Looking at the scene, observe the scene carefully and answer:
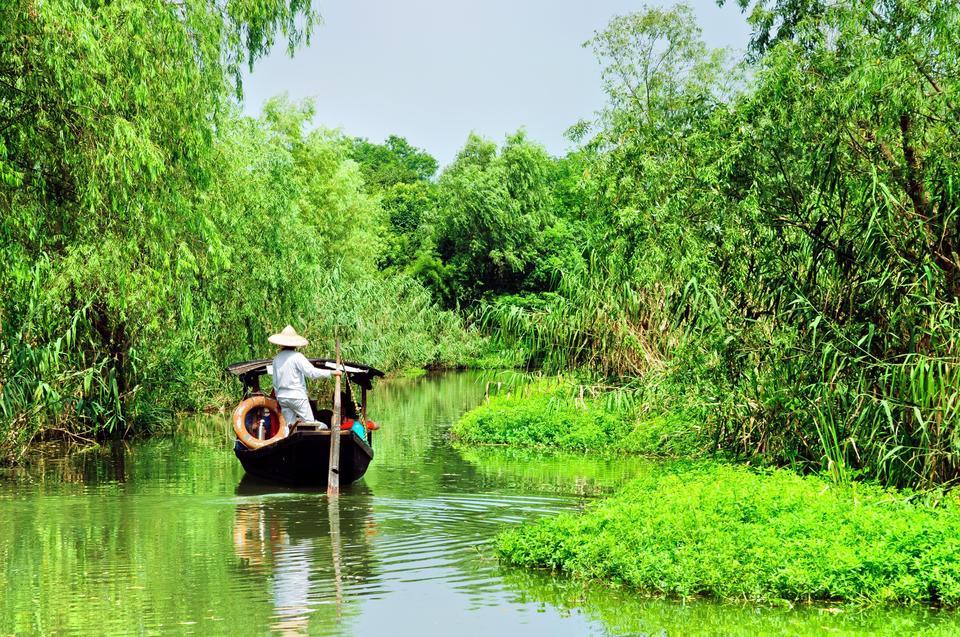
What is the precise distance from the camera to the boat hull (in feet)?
48.8

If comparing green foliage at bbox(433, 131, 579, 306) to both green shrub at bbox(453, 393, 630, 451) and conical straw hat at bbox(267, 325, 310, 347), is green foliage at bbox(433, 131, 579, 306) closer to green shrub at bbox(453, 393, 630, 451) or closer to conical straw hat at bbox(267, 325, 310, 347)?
green shrub at bbox(453, 393, 630, 451)

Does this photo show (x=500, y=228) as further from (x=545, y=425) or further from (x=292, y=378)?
(x=292, y=378)

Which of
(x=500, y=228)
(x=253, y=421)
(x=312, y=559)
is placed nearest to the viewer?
(x=312, y=559)

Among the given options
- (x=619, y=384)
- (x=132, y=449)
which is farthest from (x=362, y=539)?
(x=132, y=449)

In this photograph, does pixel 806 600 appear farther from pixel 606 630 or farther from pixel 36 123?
pixel 36 123

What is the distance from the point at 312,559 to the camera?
1050 centimetres

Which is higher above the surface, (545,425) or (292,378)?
(292,378)

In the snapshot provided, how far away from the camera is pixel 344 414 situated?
17734 millimetres

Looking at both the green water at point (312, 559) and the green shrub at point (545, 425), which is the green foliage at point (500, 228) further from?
the green water at point (312, 559)

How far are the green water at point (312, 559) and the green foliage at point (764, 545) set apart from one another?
8.5 inches

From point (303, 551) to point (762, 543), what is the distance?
4.36 meters

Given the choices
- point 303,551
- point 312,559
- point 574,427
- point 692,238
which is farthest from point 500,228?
point 312,559

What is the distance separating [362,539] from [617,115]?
24.7 metres

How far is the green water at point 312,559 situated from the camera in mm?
8000
